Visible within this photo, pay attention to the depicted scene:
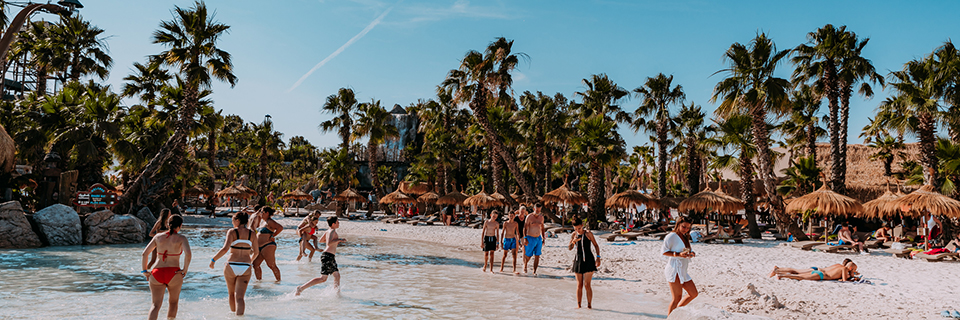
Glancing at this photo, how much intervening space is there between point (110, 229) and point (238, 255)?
1257 cm

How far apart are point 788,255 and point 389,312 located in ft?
37.4

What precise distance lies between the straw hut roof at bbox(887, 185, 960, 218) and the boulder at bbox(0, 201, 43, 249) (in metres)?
24.1

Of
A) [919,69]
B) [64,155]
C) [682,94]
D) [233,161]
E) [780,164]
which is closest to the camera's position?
[919,69]

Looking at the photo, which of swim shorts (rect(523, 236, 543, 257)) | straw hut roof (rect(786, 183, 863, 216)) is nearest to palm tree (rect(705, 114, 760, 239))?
straw hut roof (rect(786, 183, 863, 216))

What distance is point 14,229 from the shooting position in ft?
44.8

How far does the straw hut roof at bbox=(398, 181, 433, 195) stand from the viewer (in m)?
33.6

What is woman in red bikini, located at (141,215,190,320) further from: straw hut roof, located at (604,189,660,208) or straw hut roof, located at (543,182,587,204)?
straw hut roof, located at (543,182,587,204)

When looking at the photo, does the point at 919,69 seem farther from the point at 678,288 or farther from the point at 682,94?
the point at 678,288

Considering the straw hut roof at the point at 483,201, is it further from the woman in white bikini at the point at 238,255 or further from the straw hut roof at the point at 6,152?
the woman in white bikini at the point at 238,255

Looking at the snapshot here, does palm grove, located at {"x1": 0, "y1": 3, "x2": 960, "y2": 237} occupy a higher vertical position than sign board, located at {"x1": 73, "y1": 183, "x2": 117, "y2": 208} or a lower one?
higher

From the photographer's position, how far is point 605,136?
71.3 feet

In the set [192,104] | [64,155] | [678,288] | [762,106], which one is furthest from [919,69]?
[64,155]

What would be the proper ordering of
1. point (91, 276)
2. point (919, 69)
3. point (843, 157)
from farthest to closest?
1. point (843, 157)
2. point (919, 69)
3. point (91, 276)

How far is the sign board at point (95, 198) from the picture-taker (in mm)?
16359
